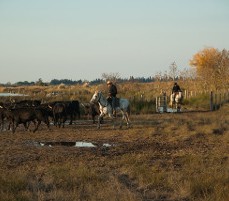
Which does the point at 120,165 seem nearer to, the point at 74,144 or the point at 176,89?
the point at 74,144

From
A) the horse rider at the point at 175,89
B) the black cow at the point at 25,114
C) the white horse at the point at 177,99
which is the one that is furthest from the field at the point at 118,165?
the horse rider at the point at 175,89

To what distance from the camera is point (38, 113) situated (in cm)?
2241

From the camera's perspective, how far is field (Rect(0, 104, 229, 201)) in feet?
31.8

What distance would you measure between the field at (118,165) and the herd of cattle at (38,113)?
806mm

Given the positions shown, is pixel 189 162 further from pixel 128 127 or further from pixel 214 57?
pixel 214 57

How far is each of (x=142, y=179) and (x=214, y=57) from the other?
189 ft

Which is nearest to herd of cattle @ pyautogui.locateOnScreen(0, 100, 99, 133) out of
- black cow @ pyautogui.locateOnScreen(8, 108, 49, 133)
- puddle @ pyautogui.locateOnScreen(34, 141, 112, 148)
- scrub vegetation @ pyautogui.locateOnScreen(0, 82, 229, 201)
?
black cow @ pyautogui.locateOnScreen(8, 108, 49, 133)

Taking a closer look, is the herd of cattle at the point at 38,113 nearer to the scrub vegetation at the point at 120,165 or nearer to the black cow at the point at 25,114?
the black cow at the point at 25,114

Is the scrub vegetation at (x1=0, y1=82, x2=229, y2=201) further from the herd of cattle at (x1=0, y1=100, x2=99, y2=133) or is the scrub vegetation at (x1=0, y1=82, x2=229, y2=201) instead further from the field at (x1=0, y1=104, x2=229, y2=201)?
the herd of cattle at (x1=0, y1=100, x2=99, y2=133)

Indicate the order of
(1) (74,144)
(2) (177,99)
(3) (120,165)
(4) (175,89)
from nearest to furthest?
(3) (120,165), (1) (74,144), (2) (177,99), (4) (175,89)

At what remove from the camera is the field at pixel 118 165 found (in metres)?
9.68

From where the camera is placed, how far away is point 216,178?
10312mm

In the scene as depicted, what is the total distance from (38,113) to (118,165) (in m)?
10.1

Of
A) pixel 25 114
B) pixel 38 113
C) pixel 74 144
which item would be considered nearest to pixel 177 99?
pixel 38 113
